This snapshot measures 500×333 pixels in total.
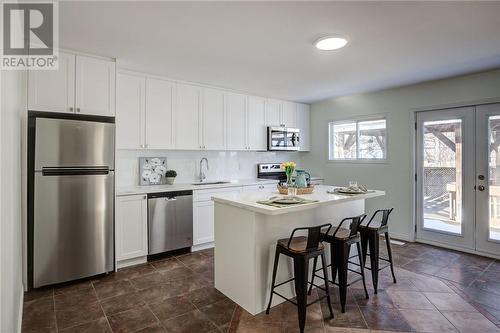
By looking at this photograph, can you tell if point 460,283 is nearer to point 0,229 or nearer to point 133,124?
point 0,229

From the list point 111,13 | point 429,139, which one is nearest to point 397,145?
point 429,139

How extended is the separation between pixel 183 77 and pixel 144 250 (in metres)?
2.44

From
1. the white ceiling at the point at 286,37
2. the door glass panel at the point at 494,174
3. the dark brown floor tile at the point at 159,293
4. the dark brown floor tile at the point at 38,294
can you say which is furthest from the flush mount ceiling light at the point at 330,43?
the dark brown floor tile at the point at 38,294

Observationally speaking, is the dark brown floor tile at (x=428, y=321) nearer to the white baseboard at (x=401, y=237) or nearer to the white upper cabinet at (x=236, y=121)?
the white baseboard at (x=401, y=237)

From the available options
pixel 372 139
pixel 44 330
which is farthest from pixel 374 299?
pixel 372 139

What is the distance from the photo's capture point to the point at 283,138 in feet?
18.1

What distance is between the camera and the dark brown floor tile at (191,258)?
371 centimetres

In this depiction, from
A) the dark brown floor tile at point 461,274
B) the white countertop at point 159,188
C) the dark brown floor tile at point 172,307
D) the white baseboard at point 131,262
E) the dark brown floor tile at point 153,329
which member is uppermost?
the white countertop at point 159,188

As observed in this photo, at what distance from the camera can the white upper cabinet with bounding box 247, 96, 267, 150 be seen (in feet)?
16.8

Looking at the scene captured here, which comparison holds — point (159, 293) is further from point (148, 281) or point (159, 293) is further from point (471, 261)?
point (471, 261)

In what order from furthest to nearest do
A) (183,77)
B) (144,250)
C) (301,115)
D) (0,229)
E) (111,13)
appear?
(301,115) < (183,77) < (144,250) < (111,13) < (0,229)

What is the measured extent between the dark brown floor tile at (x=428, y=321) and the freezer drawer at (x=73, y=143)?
328 centimetres

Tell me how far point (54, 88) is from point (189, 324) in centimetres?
270

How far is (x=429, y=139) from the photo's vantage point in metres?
4.43
